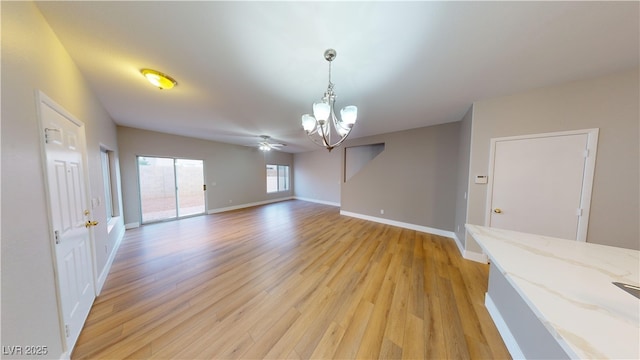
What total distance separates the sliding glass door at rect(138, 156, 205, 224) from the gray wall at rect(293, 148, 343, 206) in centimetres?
371

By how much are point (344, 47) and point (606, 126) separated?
312 cm

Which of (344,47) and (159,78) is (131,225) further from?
(344,47)

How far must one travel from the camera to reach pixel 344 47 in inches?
59.9

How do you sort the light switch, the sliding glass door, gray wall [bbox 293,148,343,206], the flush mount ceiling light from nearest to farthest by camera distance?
the flush mount ceiling light, the light switch, the sliding glass door, gray wall [bbox 293,148,343,206]


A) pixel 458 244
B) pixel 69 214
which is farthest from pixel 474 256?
pixel 69 214

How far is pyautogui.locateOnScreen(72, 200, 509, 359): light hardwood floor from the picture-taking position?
1.45 meters

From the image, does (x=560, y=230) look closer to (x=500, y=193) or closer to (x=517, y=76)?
(x=500, y=193)

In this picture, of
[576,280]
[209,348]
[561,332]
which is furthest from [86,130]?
[576,280]

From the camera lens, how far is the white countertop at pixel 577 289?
0.62m

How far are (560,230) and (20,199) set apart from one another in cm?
502

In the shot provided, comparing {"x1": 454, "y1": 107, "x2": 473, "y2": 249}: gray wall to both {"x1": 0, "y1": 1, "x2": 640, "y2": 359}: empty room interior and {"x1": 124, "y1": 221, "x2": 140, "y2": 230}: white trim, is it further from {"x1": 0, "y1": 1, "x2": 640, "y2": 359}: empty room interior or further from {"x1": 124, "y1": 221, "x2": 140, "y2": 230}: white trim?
{"x1": 124, "y1": 221, "x2": 140, "y2": 230}: white trim

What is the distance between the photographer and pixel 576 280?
0.94 m

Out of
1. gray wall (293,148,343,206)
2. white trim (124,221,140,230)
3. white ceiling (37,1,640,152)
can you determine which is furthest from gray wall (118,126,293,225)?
white ceiling (37,1,640,152)

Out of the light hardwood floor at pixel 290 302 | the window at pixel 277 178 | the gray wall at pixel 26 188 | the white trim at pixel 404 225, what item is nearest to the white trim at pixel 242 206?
the window at pixel 277 178
